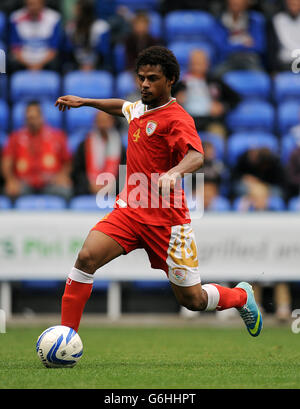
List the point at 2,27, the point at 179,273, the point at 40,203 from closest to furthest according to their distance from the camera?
the point at 179,273 → the point at 40,203 → the point at 2,27

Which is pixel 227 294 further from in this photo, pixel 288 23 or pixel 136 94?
pixel 288 23

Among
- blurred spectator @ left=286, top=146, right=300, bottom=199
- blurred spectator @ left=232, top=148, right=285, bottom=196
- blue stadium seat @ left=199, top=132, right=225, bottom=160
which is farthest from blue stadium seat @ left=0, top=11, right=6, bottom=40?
blurred spectator @ left=286, top=146, right=300, bottom=199

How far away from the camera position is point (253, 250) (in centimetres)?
1098

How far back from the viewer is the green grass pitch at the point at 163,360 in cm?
514

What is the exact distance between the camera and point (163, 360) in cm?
663

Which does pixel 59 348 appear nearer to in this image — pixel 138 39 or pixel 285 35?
pixel 138 39

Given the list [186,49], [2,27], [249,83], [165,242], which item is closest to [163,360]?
[165,242]

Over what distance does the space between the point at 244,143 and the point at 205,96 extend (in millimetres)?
969

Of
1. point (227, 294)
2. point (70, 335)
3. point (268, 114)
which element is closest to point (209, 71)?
→ point (268, 114)

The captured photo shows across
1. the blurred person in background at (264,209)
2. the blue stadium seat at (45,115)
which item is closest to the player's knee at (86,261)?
the blurred person in background at (264,209)

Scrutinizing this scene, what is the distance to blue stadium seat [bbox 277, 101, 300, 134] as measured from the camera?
13.3 meters

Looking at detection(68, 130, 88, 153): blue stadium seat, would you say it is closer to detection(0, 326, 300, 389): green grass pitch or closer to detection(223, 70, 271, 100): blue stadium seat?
detection(223, 70, 271, 100): blue stadium seat

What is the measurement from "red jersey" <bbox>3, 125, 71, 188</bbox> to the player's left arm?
5956 mm

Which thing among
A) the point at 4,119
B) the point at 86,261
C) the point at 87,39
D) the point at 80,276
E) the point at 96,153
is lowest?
the point at 80,276
